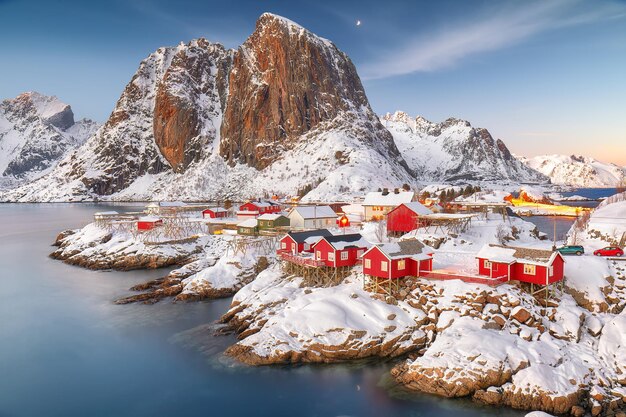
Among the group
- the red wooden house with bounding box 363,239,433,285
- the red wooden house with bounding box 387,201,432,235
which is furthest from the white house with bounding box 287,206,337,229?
→ the red wooden house with bounding box 363,239,433,285

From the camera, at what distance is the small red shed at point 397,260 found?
3816 centimetres

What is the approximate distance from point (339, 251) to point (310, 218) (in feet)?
97.7

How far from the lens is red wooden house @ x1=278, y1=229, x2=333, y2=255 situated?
1977 inches

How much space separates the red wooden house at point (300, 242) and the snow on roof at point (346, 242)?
350 centimetres

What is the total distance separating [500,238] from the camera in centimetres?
5431

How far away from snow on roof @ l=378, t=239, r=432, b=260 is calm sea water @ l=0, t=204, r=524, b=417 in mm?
10496

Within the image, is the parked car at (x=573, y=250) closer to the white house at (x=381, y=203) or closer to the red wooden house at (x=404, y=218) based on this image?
the red wooden house at (x=404, y=218)

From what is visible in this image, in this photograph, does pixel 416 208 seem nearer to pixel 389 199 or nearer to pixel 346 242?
pixel 389 199

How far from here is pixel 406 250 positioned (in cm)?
3941

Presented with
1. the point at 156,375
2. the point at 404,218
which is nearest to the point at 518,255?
the point at 404,218

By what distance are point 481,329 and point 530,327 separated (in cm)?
367

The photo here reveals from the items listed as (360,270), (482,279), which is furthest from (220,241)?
(482,279)

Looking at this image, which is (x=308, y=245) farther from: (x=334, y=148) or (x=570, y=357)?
(x=334, y=148)

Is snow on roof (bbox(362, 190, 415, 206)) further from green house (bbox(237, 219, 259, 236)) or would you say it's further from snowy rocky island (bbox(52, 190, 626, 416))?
snowy rocky island (bbox(52, 190, 626, 416))
